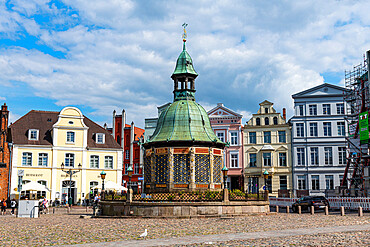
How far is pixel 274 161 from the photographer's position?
173 ft

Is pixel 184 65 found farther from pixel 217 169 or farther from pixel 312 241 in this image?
pixel 312 241

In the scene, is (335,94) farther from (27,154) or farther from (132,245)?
(132,245)

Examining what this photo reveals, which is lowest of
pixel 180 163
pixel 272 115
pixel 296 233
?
pixel 296 233

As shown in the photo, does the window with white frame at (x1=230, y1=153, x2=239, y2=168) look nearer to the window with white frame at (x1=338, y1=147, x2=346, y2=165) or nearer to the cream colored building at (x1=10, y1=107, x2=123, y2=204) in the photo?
the window with white frame at (x1=338, y1=147, x2=346, y2=165)

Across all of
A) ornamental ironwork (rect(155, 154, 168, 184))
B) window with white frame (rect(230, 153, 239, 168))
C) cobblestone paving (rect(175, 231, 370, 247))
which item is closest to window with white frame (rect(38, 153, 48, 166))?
ornamental ironwork (rect(155, 154, 168, 184))

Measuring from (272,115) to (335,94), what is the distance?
8160 mm

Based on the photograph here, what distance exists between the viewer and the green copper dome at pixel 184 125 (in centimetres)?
3134

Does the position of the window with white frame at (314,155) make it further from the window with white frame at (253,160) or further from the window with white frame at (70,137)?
the window with white frame at (70,137)

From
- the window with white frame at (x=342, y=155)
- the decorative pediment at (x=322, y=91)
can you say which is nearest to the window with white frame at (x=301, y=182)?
the window with white frame at (x=342, y=155)

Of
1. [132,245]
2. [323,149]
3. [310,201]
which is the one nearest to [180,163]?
[310,201]

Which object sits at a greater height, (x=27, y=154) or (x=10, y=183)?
(x=27, y=154)

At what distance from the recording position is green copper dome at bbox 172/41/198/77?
113ft

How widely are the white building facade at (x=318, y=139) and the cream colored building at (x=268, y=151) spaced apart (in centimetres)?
117

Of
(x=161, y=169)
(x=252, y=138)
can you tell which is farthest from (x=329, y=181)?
(x=161, y=169)
